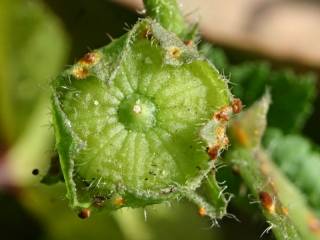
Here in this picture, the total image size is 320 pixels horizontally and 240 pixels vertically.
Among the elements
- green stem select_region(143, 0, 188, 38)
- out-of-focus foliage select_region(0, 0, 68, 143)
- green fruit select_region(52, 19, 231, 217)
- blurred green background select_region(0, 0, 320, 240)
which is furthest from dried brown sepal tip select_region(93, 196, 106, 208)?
out-of-focus foliage select_region(0, 0, 68, 143)

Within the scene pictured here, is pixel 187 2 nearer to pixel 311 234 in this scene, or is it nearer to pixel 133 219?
pixel 133 219

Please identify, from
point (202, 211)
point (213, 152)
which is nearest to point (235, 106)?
point (213, 152)

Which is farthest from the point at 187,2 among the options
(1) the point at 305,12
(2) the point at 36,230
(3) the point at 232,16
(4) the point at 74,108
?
(4) the point at 74,108

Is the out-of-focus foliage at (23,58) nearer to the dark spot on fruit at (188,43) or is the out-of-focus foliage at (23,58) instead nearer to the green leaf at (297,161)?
the green leaf at (297,161)

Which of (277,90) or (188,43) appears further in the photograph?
(277,90)

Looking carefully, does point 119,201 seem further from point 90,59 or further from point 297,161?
point 297,161

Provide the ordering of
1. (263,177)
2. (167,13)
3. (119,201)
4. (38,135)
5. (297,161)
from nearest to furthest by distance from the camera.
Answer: (119,201) < (167,13) < (263,177) < (297,161) < (38,135)

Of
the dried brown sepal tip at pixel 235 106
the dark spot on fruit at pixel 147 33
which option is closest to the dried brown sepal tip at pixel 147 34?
the dark spot on fruit at pixel 147 33
